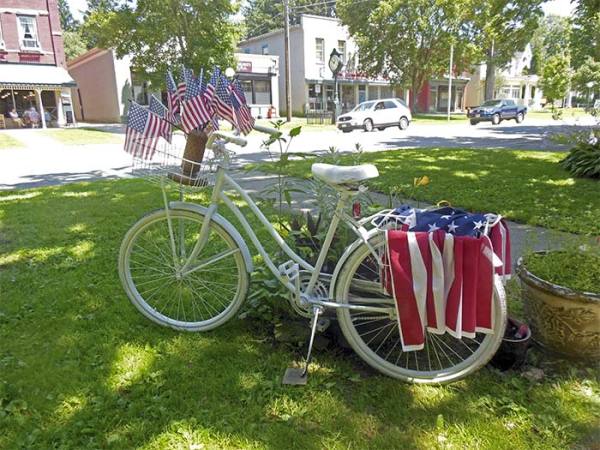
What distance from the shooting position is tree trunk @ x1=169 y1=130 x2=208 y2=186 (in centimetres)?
248

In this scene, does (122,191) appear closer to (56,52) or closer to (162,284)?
(162,284)

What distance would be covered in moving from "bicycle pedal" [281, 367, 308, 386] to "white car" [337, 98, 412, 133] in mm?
18911

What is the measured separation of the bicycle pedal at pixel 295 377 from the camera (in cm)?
231

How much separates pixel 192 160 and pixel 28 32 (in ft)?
91.9

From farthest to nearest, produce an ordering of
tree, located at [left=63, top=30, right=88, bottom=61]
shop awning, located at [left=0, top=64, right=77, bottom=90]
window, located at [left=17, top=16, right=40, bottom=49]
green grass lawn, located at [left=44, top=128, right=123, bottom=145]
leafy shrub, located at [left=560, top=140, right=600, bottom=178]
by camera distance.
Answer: tree, located at [left=63, top=30, right=88, bottom=61], window, located at [left=17, top=16, right=40, bottom=49], shop awning, located at [left=0, top=64, right=77, bottom=90], green grass lawn, located at [left=44, top=128, right=123, bottom=145], leafy shrub, located at [left=560, top=140, right=600, bottom=178]

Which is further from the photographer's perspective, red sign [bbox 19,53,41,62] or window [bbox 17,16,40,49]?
red sign [bbox 19,53,41,62]

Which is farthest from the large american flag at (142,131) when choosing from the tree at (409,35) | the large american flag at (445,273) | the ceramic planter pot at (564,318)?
the tree at (409,35)

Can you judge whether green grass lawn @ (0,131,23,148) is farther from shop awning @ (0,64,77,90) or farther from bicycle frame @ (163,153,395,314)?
bicycle frame @ (163,153,395,314)

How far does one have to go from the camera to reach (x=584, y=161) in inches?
271

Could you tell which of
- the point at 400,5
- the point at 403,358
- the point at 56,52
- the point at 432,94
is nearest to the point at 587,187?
the point at 403,358

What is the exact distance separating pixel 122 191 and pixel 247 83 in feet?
83.8

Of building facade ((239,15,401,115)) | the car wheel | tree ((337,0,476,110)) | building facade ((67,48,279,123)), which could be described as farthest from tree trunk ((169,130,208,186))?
building facade ((239,15,401,115))

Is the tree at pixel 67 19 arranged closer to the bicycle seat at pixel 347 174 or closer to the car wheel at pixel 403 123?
the car wheel at pixel 403 123

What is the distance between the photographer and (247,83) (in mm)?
30719
